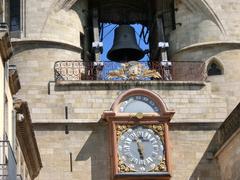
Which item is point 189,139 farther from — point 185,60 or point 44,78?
point 44,78

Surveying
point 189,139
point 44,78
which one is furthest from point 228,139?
point 44,78

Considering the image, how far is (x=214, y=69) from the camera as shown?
77.9 ft

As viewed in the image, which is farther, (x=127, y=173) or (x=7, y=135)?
(x=127, y=173)

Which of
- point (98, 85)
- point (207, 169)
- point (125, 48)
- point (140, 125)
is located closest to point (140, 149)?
point (140, 125)

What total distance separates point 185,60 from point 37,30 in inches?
156

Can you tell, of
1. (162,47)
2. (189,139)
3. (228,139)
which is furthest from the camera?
(162,47)

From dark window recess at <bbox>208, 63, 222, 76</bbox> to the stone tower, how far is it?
0.03 m

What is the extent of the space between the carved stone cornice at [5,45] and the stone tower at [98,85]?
764 cm

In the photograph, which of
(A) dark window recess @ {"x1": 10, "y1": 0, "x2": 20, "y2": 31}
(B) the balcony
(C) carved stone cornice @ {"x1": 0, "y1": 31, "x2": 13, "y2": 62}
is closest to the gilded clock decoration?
(A) dark window recess @ {"x1": 10, "y1": 0, "x2": 20, "y2": 31}

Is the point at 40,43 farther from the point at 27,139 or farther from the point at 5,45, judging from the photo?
the point at 5,45

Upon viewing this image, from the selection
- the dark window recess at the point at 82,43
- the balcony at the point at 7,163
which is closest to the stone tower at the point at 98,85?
the dark window recess at the point at 82,43

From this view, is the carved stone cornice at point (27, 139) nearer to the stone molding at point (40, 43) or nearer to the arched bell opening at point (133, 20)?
the stone molding at point (40, 43)

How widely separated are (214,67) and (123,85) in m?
2.58

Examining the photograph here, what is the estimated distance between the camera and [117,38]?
24.7 meters
